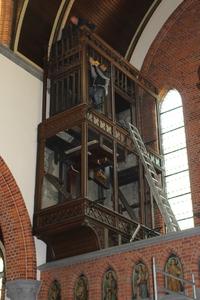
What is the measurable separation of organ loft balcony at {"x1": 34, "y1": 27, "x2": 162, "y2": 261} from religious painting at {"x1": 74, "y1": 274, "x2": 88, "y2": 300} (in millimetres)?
694

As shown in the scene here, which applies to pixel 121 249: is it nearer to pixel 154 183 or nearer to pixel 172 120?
pixel 154 183

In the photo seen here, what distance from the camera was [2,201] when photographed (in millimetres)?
12195

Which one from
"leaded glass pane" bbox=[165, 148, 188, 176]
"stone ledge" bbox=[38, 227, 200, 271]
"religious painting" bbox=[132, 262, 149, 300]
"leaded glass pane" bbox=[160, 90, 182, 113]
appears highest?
"leaded glass pane" bbox=[160, 90, 182, 113]

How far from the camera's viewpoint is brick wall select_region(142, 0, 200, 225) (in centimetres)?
1397

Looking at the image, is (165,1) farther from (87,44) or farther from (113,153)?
(113,153)

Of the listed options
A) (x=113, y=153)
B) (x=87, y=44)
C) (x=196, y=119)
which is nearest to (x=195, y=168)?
(x=196, y=119)

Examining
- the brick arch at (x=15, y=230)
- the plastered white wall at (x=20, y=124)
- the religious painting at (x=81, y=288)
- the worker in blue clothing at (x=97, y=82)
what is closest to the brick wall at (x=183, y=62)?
the worker in blue clothing at (x=97, y=82)

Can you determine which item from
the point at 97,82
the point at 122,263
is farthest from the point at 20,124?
the point at 122,263

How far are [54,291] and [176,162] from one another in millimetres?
4765

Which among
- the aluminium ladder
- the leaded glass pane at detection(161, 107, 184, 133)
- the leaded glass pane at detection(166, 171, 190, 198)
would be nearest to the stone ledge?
the aluminium ladder

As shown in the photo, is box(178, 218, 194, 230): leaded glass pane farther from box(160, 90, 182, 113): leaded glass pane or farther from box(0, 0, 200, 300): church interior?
box(160, 90, 182, 113): leaded glass pane

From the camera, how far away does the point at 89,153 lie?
12.9 m

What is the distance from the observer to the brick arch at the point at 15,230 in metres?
11.9

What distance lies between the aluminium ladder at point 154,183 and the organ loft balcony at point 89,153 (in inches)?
9.7
